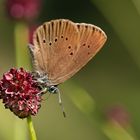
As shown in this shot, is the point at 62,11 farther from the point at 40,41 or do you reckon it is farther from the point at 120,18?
the point at 40,41

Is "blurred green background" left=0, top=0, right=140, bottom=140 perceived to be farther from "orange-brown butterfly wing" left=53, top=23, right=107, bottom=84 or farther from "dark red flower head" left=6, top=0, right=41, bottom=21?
"orange-brown butterfly wing" left=53, top=23, right=107, bottom=84

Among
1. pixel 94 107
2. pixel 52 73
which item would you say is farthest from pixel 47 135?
pixel 52 73

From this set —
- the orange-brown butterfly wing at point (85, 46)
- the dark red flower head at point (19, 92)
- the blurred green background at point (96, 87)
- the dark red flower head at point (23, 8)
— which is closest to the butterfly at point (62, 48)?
the orange-brown butterfly wing at point (85, 46)

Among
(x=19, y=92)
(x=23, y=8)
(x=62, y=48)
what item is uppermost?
(x=23, y=8)

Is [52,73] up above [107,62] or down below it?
below

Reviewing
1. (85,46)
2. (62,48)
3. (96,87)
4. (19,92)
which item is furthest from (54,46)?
(96,87)

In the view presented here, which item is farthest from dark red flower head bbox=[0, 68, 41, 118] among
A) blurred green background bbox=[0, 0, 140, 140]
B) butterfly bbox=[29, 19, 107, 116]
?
blurred green background bbox=[0, 0, 140, 140]

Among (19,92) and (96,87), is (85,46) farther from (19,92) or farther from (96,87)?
(96,87)
